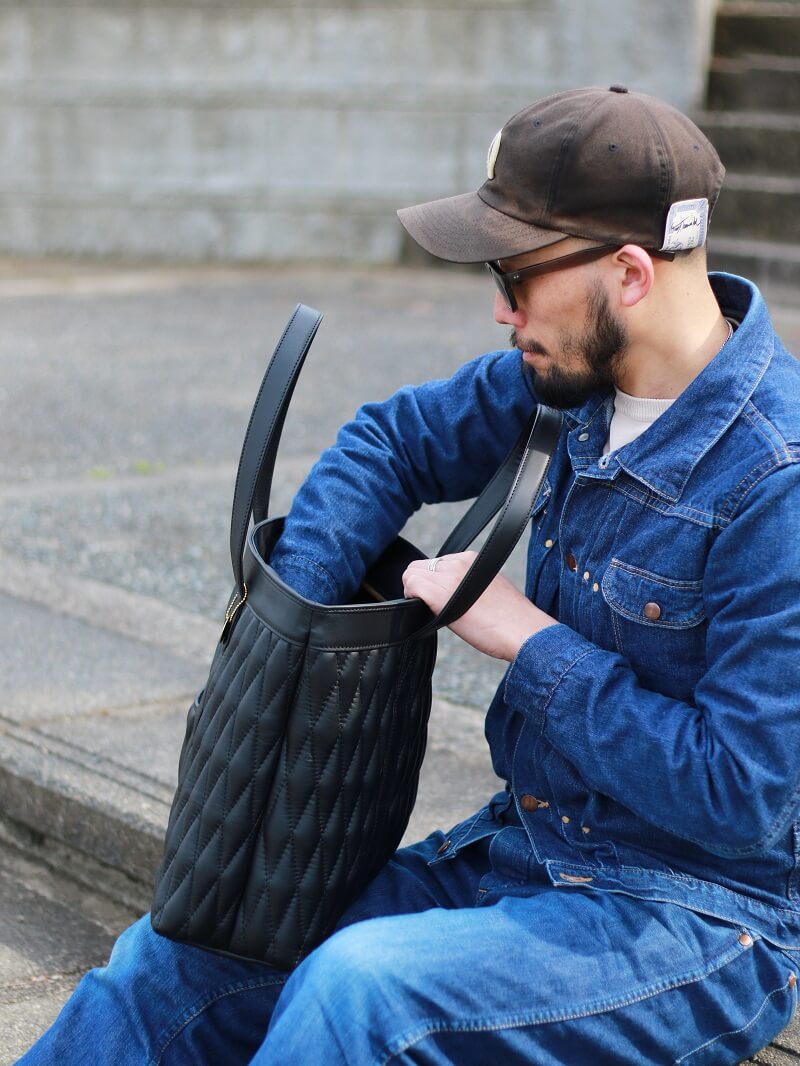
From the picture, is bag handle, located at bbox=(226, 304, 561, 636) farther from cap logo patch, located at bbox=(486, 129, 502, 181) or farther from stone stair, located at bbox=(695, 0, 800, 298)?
stone stair, located at bbox=(695, 0, 800, 298)

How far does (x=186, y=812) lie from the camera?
2.05 meters

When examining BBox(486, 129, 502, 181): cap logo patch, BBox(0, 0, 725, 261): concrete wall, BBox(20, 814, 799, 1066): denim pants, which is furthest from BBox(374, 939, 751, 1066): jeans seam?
BBox(0, 0, 725, 261): concrete wall

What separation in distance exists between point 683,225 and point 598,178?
0.13 metres

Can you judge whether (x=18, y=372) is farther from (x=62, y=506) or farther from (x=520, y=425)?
(x=520, y=425)

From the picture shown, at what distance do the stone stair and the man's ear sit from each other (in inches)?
291

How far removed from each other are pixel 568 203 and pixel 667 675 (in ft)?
2.05

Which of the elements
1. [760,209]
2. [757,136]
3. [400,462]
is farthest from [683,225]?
[757,136]

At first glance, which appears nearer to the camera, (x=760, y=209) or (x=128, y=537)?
(x=128, y=537)

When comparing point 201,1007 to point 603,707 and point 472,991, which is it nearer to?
point 472,991

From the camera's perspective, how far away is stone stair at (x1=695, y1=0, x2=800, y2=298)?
9.39 meters

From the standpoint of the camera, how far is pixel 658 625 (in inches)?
77.7

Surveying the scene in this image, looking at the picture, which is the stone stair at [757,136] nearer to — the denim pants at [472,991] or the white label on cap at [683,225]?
the white label on cap at [683,225]

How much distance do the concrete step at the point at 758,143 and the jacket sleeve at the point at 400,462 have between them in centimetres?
804

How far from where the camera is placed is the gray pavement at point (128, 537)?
312 cm
